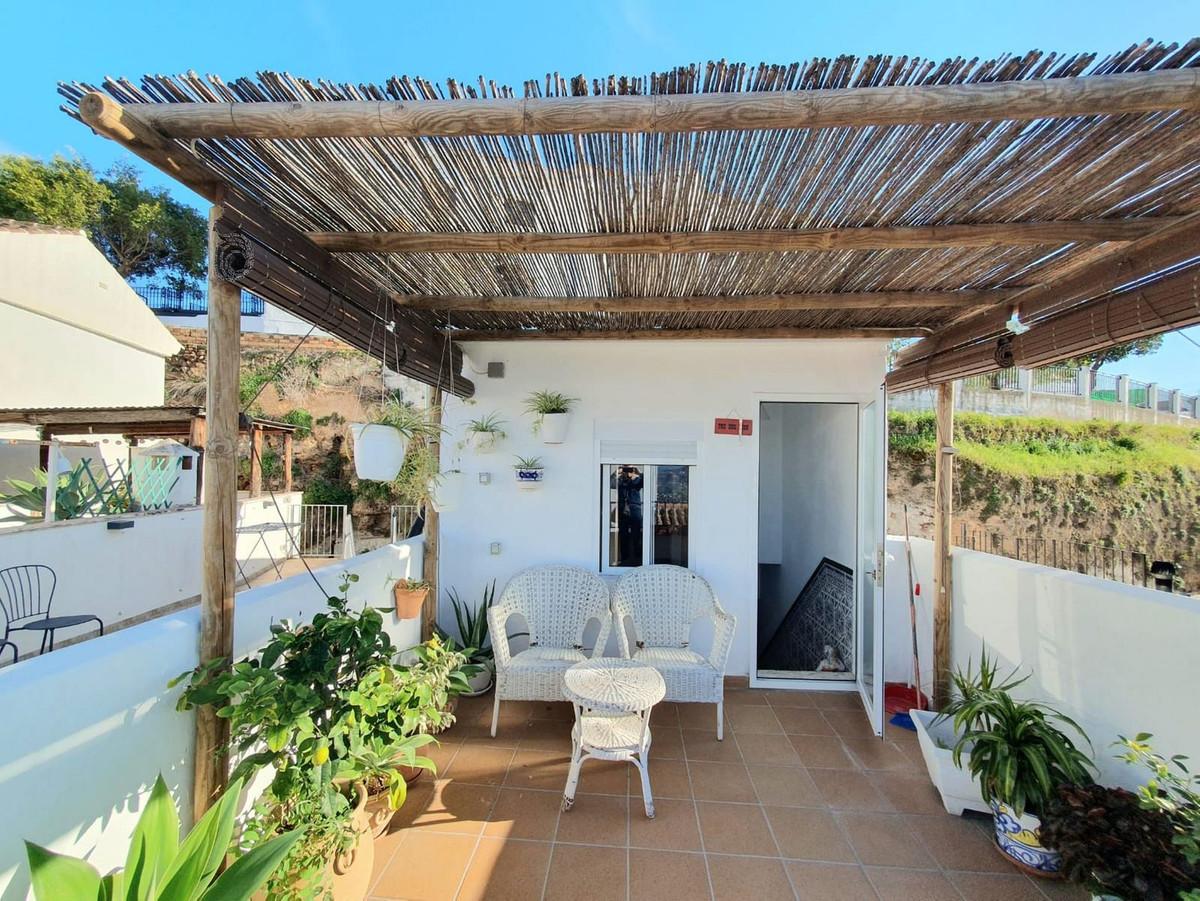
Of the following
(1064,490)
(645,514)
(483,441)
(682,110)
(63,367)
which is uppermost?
(63,367)

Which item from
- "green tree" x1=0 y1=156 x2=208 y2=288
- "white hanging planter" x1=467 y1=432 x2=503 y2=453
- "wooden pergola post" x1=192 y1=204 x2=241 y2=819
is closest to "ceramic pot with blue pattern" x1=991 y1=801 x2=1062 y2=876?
"wooden pergola post" x1=192 y1=204 x2=241 y2=819

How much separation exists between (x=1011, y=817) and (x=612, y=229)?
10.6 feet

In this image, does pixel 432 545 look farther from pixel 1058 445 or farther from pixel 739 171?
pixel 1058 445

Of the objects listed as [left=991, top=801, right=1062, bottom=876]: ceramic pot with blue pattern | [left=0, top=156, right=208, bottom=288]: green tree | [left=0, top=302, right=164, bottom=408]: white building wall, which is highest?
[left=0, top=156, right=208, bottom=288]: green tree

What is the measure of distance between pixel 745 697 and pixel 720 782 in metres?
1.21

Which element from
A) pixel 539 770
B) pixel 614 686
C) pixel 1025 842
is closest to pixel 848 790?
pixel 1025 842

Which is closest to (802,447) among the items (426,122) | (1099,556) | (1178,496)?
(1099,556)

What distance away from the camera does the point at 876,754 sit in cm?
324

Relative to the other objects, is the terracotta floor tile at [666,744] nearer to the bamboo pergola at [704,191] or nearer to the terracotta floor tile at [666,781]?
the terracotta floor tile at [666,781]

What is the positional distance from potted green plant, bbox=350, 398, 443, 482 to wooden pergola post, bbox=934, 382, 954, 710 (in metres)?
3.63

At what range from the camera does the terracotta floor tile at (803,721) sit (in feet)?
11.5

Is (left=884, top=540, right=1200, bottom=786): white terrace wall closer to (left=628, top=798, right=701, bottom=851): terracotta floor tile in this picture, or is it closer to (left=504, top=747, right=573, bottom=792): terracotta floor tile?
(left=628, top=798, right=701, bottom=851): terracotta floor tile

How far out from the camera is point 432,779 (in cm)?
288

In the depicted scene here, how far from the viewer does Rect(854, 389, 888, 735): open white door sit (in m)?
3.49
